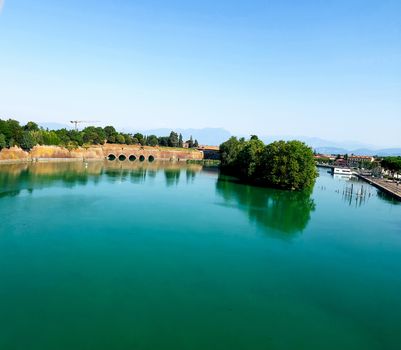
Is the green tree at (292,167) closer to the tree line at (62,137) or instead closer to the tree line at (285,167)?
the tree line at (285,167)

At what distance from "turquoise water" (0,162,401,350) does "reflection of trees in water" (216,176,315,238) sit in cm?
30

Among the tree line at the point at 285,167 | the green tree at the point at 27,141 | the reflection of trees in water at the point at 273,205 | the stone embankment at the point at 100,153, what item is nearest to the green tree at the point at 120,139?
the stone embankment at the point at 100,153

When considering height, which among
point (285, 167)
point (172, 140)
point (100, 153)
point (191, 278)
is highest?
point (172, 140)

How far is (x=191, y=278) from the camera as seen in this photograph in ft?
47.1

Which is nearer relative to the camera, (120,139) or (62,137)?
(62,137)

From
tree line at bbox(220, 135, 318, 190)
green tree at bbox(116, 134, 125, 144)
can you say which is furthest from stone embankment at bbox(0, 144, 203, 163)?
tree line at bbox(220, 135, 318, 190)

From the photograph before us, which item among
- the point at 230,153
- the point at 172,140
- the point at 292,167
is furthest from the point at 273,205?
the point at 172,140

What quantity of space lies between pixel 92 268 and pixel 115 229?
6.48 m

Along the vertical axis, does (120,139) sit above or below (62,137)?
above

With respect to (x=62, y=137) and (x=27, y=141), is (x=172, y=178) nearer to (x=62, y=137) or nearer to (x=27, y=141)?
(x=27, y=141)

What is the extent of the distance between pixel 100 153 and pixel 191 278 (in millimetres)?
71589

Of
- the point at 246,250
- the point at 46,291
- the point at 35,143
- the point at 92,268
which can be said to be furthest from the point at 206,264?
the point at 35,143

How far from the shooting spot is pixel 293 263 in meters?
16.9

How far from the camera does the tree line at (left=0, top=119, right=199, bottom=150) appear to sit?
55109mm
